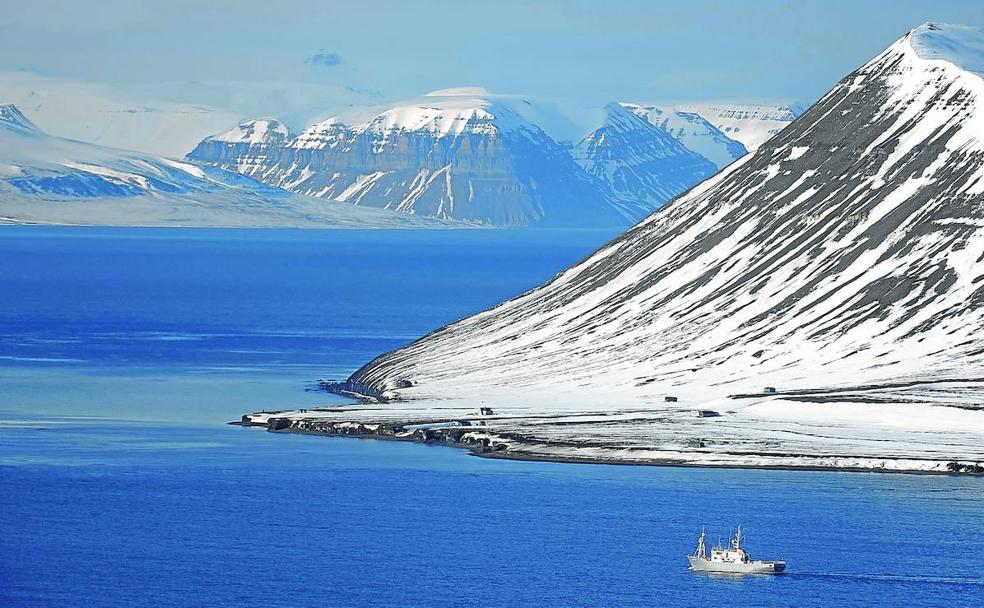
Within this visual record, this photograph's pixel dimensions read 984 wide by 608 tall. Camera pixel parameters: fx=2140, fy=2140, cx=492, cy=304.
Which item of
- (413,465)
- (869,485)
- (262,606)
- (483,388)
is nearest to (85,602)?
(262,606)

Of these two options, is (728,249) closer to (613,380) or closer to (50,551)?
(613,380)

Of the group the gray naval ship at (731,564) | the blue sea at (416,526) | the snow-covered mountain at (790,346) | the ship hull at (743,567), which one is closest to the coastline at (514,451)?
the snow-covered mountain at (790,346)

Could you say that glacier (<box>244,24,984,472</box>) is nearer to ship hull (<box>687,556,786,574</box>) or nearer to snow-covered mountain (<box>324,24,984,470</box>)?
snow-covered mountain (<box>324,24,984,470</box>)

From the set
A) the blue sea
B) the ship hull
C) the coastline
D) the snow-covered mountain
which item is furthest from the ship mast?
the snow-covered mountain

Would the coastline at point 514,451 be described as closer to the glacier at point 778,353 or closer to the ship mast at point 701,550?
the glacier at point 778,353

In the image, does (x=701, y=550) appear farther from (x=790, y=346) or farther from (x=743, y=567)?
(x=790, y=346)

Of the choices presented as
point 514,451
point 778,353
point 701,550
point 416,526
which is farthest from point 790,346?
point 701,550
